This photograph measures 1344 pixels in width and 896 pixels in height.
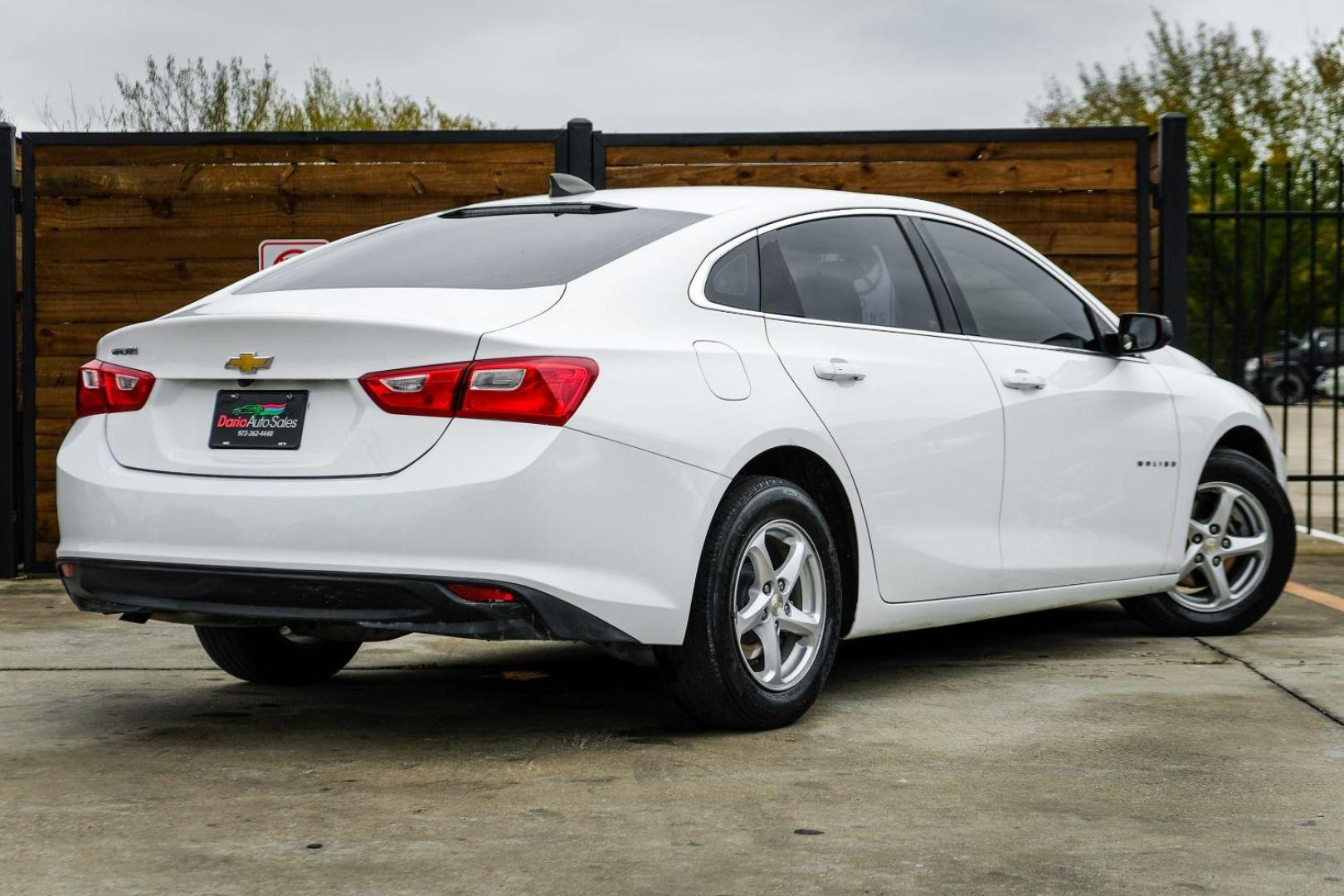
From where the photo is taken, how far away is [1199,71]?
4203 cm

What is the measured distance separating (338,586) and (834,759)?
4.44 feet

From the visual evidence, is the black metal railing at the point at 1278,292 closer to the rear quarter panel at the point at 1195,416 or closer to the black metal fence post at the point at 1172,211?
the black metal fence post at the point at 1172,211

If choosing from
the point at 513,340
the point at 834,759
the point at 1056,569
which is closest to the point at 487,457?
the point at 513,340

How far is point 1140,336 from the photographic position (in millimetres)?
6395

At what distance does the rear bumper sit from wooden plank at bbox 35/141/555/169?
487cm

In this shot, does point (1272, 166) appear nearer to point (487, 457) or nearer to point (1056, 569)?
point (1056, 569)

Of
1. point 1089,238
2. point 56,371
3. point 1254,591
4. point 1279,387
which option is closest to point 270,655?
point 1254,591

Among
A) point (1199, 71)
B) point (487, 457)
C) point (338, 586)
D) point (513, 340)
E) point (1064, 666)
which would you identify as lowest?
point (1064, 666)

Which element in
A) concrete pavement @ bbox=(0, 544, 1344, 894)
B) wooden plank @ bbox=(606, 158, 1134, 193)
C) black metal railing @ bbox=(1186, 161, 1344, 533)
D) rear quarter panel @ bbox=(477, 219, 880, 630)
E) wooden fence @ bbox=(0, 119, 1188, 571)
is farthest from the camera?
black metal railing @ bbox=(1186, 161, 1344, 533)

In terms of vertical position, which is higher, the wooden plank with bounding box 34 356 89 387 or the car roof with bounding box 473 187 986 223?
the car roof with bounding box 473 187 986 223

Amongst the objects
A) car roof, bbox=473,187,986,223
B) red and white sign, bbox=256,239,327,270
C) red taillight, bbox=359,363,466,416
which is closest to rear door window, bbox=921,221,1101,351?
car roof, bbox=473,187,986,223

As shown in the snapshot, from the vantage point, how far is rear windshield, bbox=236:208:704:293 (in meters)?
4.76

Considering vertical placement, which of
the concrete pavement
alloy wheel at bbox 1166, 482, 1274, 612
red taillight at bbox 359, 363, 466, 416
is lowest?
the concrete pavement

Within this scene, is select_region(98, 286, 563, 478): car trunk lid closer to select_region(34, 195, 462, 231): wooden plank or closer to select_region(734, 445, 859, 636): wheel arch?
select_region(734, 445, 859, 636): wheel arch
